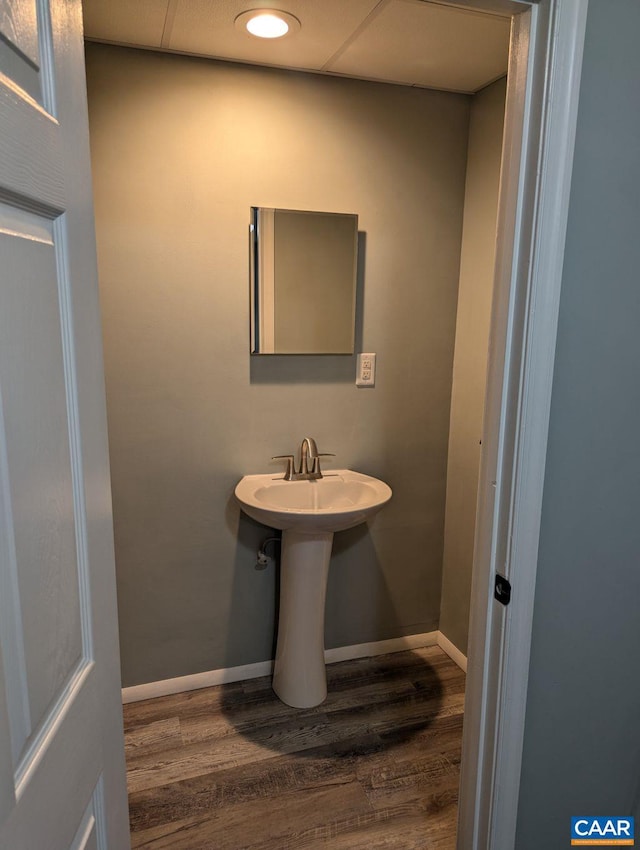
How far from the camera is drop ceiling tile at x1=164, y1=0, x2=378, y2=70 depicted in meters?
1.61

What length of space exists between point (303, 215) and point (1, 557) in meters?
1.86

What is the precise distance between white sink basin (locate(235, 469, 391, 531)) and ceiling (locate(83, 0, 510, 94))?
1468 mm

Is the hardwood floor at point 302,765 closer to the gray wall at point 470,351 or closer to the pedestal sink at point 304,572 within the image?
the pedestal sink at point 304,572

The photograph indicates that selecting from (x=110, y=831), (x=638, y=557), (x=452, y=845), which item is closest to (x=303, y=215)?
(x=638, y=557)

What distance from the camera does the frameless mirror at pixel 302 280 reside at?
215cm

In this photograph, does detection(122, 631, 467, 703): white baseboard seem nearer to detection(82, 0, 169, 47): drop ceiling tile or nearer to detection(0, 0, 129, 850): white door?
detection(0, 0, 129, 850): white door

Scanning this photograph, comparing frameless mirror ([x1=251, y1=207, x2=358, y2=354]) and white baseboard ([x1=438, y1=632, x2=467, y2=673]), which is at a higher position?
frameless mirror ([x1=251, y1=207, x2=358, y2=354])

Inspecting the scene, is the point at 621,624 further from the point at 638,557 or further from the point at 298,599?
the point at 298,599

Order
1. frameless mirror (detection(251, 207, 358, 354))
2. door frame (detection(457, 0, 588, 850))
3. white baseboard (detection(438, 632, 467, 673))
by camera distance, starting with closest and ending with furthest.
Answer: door frame (detection(457, 0, 588, 850)) < frameless mirror (detection(251, 207, 358, 354)) < white baseboard (detection(438, 632, 467, 673))

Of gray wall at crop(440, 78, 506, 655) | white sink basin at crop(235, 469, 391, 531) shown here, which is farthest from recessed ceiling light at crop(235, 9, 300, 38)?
white sink basin at crop(235, 469, 391, 531)

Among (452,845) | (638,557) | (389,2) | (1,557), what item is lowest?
(452,845)

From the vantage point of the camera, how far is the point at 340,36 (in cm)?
180

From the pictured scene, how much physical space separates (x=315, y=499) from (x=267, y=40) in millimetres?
1577

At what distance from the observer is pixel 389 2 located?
158cm
